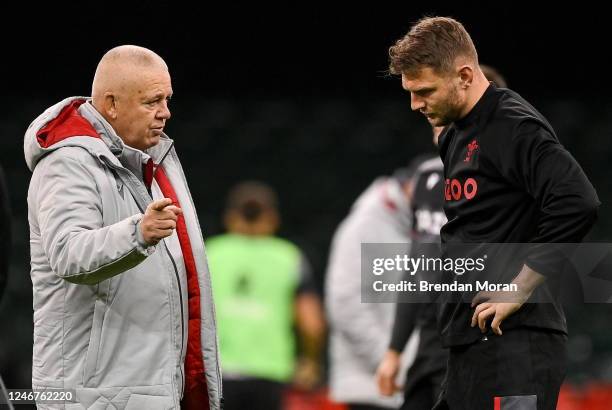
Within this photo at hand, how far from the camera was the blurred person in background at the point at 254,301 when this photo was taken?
6355 millimetres

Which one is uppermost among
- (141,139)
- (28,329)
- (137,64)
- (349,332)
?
(137,64)

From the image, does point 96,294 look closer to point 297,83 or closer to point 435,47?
point 435,47

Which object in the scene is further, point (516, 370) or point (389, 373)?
point (389, 373)

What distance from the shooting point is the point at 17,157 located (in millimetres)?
10656

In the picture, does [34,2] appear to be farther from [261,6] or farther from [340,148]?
[340,148]

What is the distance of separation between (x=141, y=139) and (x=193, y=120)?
7.67m

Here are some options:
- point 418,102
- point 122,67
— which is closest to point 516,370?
point 418,102

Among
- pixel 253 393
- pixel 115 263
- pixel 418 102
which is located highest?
pixel 418 102

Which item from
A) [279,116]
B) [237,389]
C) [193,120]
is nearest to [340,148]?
[279,116]

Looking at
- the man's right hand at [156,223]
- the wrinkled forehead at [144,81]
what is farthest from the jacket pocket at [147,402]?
the wrinkled forehead at [144,81]

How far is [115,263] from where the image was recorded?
297cm

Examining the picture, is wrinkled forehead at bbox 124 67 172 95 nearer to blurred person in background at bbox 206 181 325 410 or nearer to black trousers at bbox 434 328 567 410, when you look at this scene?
black trousers at bbox 434 328 567 410

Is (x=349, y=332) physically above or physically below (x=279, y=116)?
below

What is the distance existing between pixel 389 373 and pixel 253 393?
1979 mm
